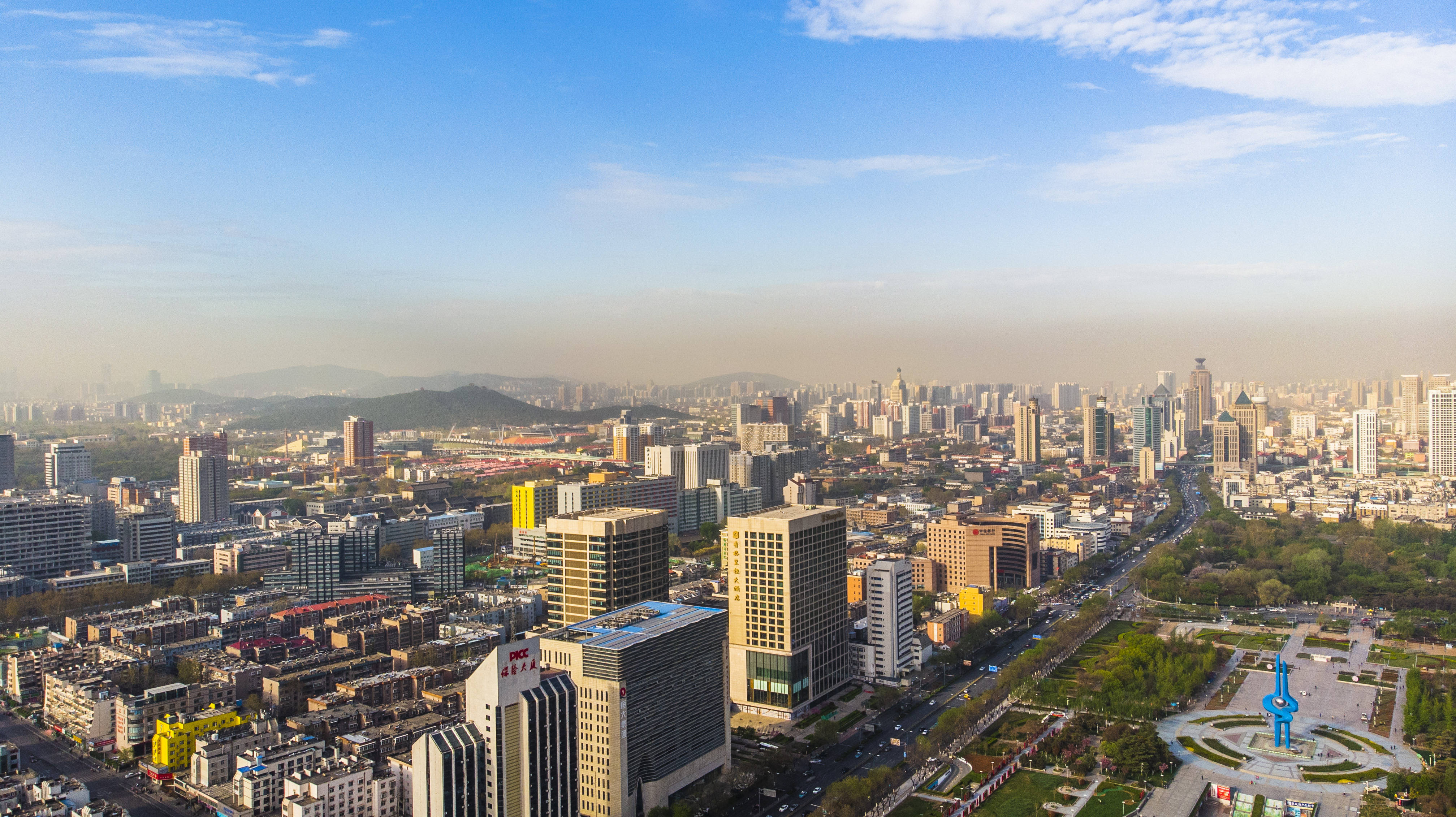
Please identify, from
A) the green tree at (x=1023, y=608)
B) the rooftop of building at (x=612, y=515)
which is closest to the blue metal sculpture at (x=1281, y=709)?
the green tree at (x=1023, y=608)

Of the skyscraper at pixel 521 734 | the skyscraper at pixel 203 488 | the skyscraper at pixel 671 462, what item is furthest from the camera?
the skyscraper at pixel 671 462

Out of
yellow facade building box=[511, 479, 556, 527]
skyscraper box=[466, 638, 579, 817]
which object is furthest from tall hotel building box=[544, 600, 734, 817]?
yellow facade building box=[511, 479, 556, 527]

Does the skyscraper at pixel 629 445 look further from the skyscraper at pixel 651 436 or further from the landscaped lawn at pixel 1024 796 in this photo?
the landscaped lawn at pixel 1024 796

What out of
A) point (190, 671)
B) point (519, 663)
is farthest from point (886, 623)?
point (190, 671)

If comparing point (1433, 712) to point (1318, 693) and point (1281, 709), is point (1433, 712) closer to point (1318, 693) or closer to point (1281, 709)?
point (1318, 693)

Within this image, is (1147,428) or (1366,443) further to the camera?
(1147,428)

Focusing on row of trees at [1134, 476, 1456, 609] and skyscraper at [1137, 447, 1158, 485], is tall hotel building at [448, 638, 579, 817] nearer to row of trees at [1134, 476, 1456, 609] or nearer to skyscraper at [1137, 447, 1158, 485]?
row of trees at [1134, 476, 1456, 609]
